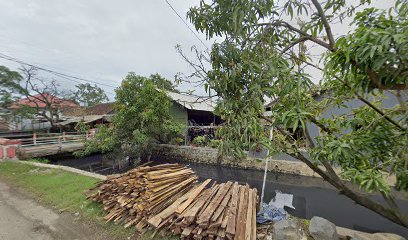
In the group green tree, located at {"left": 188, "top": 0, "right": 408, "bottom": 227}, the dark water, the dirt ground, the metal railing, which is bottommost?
the dark water

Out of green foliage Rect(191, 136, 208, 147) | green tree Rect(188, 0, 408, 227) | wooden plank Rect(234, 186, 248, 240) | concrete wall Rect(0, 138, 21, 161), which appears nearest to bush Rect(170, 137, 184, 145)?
green foliage Rect(191, 136, 208, 147)

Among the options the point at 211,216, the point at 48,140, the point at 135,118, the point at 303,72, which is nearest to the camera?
the point at 303,72

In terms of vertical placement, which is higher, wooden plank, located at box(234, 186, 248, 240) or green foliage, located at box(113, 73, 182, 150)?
green foliage, located at box(113, 73, 182, 150)

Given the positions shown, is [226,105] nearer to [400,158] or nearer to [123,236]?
[400,158]

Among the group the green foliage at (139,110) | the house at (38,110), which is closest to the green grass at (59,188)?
the green foliage at (139,110)

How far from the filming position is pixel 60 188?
6438 millimetres

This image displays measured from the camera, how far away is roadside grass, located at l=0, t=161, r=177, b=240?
4.69 meters

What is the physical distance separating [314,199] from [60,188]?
8688mm

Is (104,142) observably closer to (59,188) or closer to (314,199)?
(59,188)

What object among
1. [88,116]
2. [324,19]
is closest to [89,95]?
[88,116]

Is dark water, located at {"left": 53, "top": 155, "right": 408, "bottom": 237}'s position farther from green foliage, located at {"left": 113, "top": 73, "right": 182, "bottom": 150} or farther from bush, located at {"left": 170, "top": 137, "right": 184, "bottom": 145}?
green foliage, located at {"left": 113, "top": 73, "right": 182, "bottom": 150}

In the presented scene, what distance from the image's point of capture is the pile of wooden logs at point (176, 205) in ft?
11.9

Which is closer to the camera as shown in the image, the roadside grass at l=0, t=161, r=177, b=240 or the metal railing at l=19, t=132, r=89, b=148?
the roadside grass at l=0, t=161, r=177, b=240

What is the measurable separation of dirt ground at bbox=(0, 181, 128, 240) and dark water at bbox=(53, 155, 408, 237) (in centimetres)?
608
